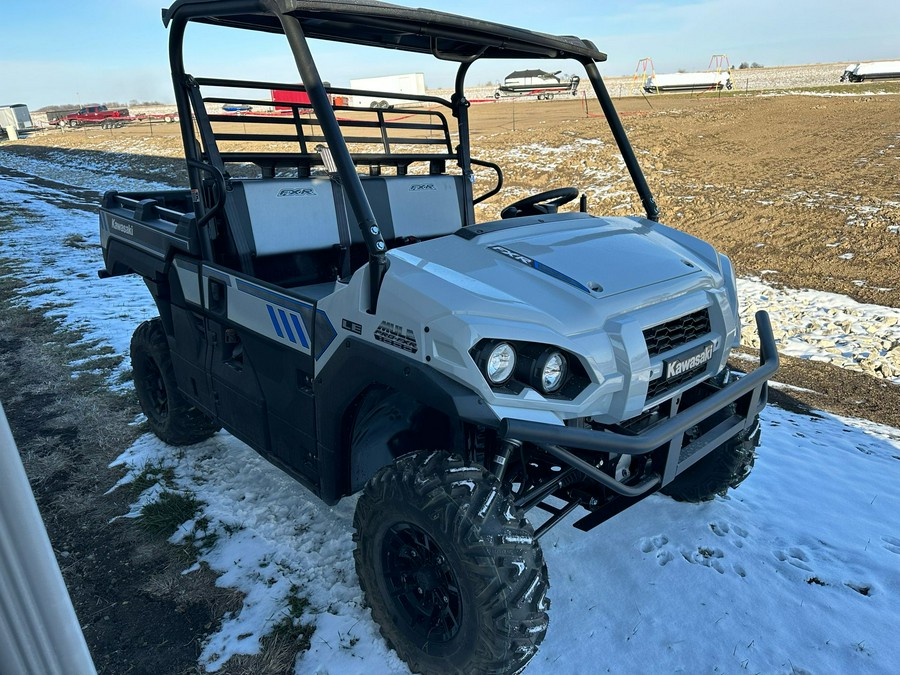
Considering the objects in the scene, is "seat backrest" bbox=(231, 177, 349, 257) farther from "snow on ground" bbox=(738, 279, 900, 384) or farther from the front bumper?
"snow on ground" bbox=(738, 279, 900, 384)

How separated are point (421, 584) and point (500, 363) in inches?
36.5

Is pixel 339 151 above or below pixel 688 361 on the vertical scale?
above

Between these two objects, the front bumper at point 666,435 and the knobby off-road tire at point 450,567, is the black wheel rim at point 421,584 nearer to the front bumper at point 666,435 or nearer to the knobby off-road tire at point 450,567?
the knobby off-road tire at point 450,567

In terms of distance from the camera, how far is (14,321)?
6.94 meters

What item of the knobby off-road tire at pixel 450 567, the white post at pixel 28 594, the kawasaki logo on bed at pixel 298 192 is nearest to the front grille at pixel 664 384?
the knobby off-road tire at pixel 450 567

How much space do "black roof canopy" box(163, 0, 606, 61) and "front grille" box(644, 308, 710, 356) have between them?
1.51 meters

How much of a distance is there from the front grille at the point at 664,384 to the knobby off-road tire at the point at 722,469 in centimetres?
74

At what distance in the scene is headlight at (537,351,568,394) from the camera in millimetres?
A: 2115

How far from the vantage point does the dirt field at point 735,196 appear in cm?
331

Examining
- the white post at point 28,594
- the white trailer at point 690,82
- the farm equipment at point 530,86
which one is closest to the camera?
the white post at point 28,594

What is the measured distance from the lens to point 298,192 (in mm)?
3701

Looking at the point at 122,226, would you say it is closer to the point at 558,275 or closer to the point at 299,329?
the point at 299,329

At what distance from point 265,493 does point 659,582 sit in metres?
2.22

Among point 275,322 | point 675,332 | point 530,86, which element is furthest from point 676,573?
point 530,86
